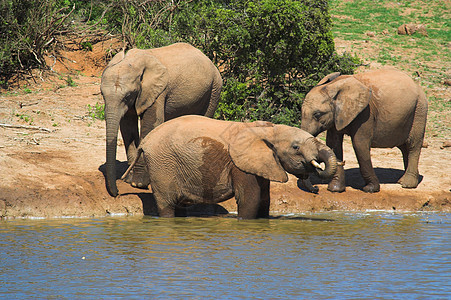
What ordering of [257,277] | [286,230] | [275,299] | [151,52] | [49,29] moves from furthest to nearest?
[49,29], [151,52], [286,230], [257,277], [275,299]

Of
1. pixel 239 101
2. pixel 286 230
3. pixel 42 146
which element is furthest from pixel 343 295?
pixel 239 101

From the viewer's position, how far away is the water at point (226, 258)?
246 inches

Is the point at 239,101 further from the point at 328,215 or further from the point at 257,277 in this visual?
the point at 257,277

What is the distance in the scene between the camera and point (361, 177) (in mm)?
12195

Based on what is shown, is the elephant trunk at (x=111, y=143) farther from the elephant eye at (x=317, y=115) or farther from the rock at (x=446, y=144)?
the rock at (x=446, y=144)

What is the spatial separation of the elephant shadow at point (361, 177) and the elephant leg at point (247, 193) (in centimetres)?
267

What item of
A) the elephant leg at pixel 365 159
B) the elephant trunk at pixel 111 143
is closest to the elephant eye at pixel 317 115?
the elephant leg at pixel 365 159

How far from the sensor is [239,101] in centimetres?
1655

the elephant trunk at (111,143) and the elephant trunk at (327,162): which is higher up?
the elephant trunk at (327,162)

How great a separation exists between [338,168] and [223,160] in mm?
2531

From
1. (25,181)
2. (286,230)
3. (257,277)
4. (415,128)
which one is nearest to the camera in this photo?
(257,277)

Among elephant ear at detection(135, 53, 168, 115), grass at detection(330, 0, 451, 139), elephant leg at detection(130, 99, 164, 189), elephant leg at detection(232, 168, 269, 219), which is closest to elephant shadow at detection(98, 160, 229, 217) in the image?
elephant leg at detection(130, 99, 164, 189)

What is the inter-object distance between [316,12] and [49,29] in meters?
6.95

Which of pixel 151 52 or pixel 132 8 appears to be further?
pixel 132 8
